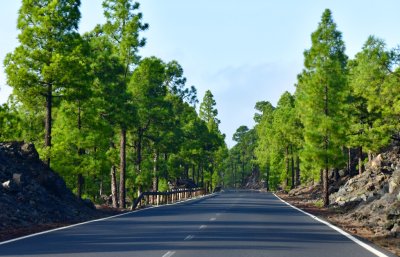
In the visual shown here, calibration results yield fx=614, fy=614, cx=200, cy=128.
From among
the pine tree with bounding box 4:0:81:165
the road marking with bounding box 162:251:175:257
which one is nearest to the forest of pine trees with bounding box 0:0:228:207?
the pine tree with bounding box 4:0:81:165

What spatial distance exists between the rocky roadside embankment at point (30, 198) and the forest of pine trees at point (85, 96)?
1.54 meters

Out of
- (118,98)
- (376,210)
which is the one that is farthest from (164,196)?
(376,210)

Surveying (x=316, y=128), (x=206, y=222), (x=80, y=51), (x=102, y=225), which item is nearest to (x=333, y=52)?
(x=316, y=128)

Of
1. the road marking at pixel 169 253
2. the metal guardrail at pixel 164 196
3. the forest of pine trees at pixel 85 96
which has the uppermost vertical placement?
the forest of pine trees at pixel 85 96

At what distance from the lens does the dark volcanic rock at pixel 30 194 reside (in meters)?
22.9

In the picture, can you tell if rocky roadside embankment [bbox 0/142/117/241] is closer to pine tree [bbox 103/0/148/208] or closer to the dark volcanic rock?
the dark volcanic rock

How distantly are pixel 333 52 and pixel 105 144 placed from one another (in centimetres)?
1752

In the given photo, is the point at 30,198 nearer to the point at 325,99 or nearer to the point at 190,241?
the point at 190,241

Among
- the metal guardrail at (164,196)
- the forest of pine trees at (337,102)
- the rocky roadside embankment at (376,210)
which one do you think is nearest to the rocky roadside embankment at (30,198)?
the metal guardrail at (164,196)

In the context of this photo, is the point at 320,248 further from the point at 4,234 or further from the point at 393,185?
the point at 393,185

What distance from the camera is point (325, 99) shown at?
4272 cm

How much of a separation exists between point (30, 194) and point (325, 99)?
23657 mm

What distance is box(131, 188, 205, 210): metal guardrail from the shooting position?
127ft

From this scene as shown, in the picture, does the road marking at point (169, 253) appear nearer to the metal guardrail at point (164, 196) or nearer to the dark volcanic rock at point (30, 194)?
the dark volcanic rock at point (30, 194)
